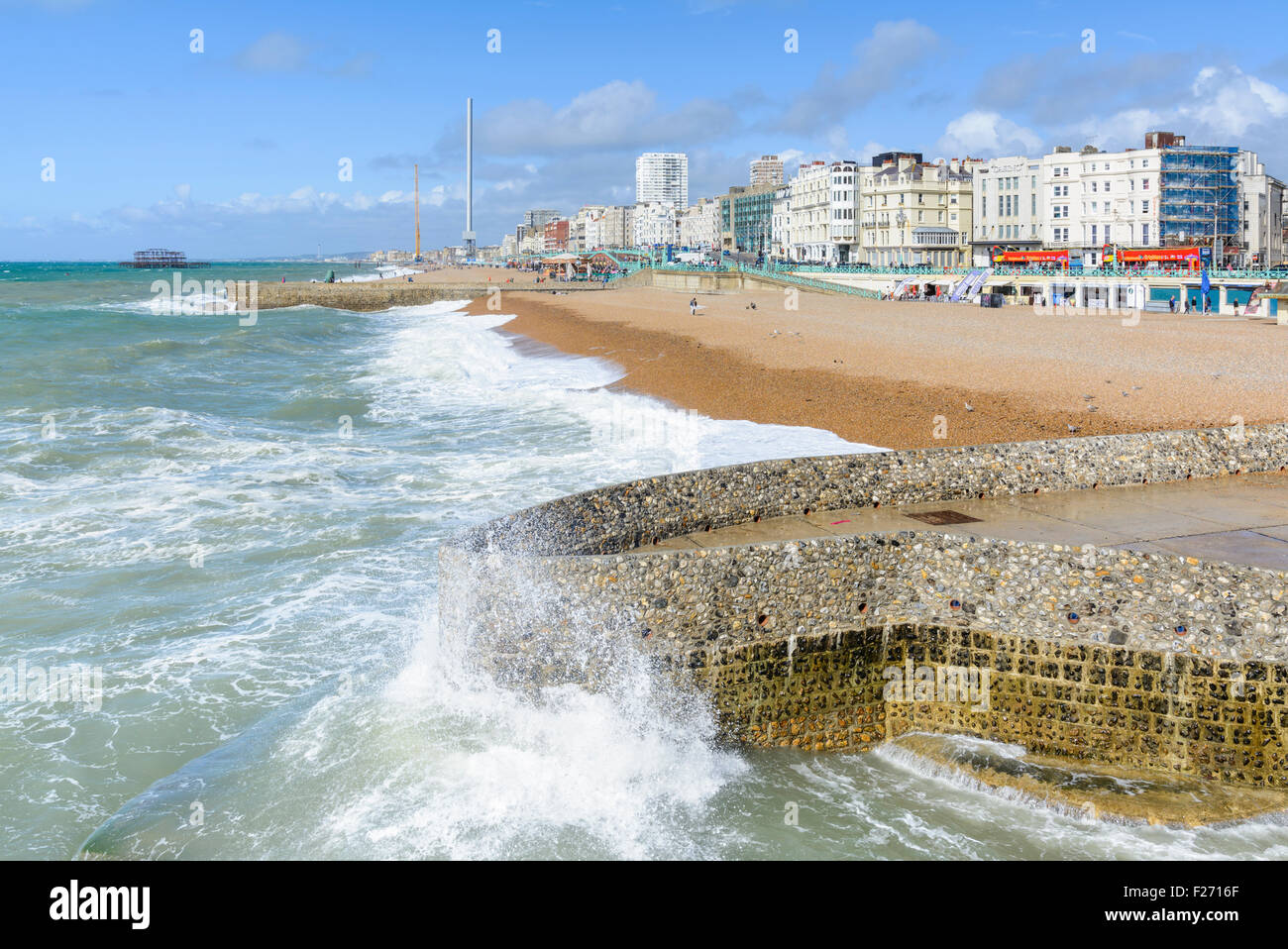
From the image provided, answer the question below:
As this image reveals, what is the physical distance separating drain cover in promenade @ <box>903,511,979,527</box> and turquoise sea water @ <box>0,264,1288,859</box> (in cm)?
302

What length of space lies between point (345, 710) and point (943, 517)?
6514 millimetres

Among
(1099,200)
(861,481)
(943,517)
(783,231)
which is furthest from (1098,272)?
(783,231)

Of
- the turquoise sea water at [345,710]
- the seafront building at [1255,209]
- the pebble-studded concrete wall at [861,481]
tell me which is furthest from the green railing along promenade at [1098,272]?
the pebble-studded concrete wall at [861,481]

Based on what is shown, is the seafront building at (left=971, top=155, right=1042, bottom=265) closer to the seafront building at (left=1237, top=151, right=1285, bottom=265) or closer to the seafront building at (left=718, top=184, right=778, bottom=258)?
the seafront building at (left=1237, top=151, right=1285, bottom=265)

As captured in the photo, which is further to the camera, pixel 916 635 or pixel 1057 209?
pixel 1057 209

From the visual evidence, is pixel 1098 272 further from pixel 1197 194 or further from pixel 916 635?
pixel 916 635

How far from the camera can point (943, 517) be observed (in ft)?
36.4

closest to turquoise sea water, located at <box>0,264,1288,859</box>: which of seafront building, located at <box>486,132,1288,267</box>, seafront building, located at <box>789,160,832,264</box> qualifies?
seafront building, located at <box>486,132,1288,267</box>

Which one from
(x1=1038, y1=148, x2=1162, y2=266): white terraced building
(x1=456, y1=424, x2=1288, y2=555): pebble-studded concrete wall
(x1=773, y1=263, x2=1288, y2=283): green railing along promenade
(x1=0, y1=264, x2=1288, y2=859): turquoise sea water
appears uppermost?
(x1=1038, y1=148, x2=1162, y2=266): white terraced building

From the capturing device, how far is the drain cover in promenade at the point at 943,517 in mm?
10930

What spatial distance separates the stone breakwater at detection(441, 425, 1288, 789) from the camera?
7898 mm

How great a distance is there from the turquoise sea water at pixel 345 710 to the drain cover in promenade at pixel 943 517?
3.02 meters

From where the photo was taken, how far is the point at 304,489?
18.5 meters
